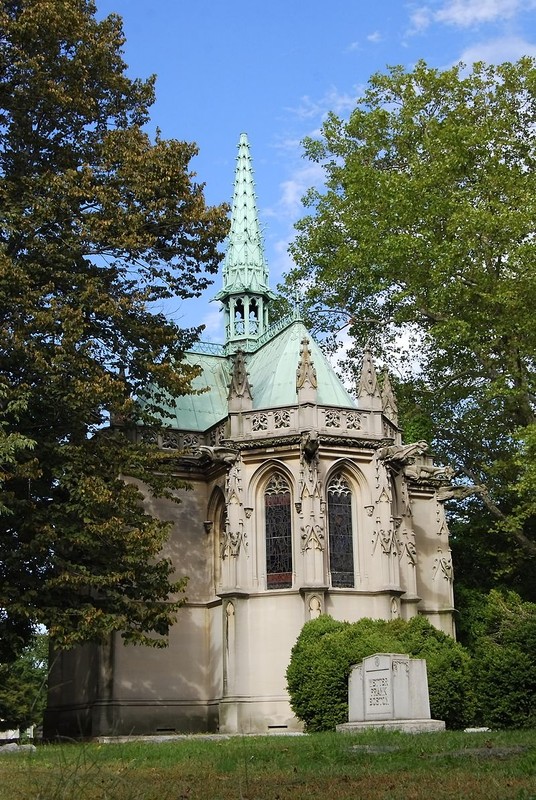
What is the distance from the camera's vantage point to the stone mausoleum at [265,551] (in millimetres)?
26000

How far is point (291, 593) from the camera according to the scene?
2616 centimetres

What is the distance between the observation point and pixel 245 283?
1467 inches

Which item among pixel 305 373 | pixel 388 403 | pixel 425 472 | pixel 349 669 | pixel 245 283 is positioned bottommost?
pixel 349 669

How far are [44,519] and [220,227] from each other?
7.51 metres

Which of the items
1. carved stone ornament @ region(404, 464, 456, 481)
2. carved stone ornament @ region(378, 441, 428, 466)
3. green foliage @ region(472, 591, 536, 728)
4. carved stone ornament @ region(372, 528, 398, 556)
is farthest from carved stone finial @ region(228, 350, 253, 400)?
green foliage @ region(472, 591, 536, 728)

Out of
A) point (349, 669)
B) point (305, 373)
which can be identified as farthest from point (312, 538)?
point (305, 373)

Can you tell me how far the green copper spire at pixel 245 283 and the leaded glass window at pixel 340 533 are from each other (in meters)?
10.7

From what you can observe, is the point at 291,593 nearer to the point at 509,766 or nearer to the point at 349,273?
the point at 349,273

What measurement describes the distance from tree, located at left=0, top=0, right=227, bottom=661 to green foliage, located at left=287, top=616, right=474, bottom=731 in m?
4.66

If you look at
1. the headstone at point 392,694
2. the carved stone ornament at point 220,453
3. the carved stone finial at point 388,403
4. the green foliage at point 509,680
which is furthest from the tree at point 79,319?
the carved stone finial at point 388,403

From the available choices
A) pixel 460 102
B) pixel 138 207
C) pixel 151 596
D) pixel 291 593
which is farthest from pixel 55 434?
pixel 460 102

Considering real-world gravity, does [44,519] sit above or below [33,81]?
below

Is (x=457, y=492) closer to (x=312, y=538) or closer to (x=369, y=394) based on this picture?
(x=369, y=394)

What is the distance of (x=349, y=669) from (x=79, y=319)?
10208 mm
